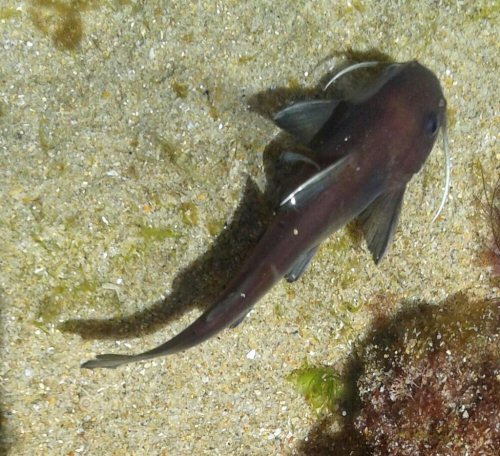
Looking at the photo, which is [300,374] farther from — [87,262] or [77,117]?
[77,117]

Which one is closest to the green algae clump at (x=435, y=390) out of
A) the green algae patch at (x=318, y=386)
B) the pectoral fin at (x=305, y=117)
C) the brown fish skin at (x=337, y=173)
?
the green algae patch at (x=318, y=386)

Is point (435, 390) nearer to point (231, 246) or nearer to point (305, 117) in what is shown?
point (231, 246)

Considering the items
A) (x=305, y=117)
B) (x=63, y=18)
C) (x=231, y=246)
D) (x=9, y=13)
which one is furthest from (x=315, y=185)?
(x=9, y=13)

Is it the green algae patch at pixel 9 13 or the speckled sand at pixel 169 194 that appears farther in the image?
the speckled sand at pixel 169 194

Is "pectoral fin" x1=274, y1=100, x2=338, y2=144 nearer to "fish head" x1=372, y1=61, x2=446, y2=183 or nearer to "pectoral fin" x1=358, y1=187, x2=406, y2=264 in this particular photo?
"fish head" x1=372, y1=61, x2=446, y2=183

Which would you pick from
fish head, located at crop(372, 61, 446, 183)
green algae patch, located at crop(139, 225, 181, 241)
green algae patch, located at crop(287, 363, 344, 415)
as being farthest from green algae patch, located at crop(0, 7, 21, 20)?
green algae patch, located at crop(287, 363, 344, 415)

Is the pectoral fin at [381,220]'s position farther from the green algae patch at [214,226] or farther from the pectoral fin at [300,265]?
A: the green algae patch at [214,226]

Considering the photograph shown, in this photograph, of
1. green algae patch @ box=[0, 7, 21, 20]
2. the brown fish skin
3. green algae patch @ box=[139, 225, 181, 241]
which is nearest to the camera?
the brown fish skin
